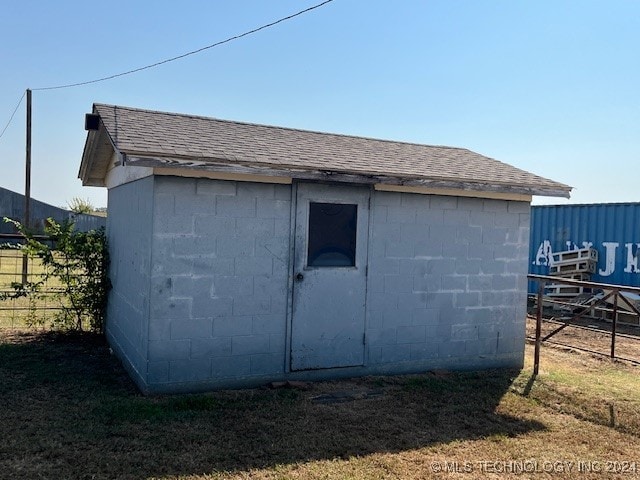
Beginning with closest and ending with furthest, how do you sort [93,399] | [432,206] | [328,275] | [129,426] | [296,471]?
[296,471] < [129,426] < [93,399] < [328,275] < [432,206]

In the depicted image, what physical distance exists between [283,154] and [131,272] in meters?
2.37

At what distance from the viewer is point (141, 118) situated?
7.12m

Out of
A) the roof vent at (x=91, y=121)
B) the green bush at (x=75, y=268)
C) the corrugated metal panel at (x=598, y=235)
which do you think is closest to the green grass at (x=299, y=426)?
the green bush at (x=75, y=268)

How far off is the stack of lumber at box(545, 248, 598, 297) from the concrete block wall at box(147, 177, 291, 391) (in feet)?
32.6

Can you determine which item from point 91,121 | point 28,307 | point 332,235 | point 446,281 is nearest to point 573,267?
point 446,281

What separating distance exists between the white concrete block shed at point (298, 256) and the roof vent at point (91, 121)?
0.08 feet

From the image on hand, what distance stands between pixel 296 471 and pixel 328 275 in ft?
9.11

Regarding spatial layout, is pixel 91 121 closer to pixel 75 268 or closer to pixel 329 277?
pixel 75 268

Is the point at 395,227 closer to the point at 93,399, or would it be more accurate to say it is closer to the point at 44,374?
the point at 93,399

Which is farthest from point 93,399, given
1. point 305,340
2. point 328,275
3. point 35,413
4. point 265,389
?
point 328,275

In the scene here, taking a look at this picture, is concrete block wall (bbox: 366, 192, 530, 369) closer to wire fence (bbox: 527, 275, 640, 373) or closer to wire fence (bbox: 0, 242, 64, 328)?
wire fence (bbox: 527, 275, 640, 373)

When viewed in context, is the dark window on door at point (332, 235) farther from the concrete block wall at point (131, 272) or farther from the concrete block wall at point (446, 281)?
the concrete block wall at point (131, 272)

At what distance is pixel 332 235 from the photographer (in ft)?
21.5

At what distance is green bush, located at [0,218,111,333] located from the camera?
825 cm
